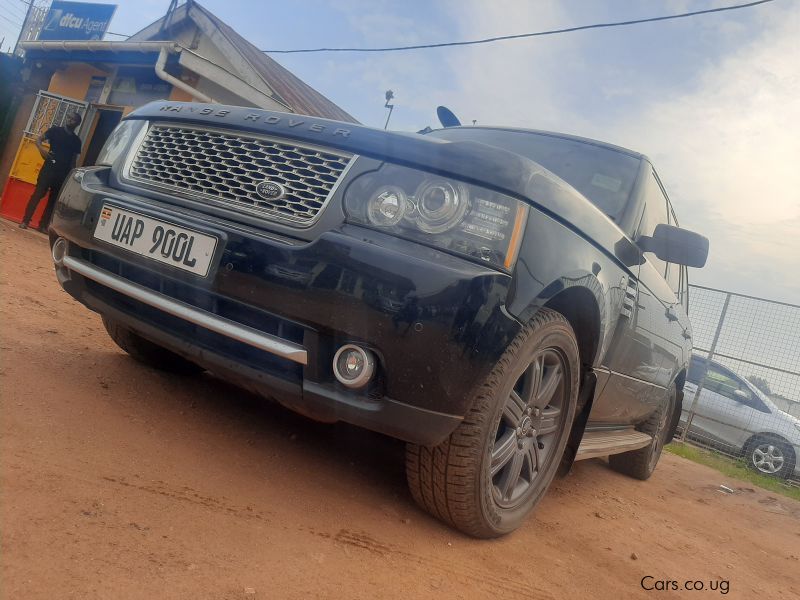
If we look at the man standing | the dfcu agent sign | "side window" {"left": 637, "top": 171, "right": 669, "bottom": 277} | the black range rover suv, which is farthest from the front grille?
the dfcu agent sign

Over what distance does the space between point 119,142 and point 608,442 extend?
277 centimetres

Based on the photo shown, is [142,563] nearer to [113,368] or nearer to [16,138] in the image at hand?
[113,368]

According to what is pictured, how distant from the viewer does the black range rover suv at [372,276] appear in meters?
1.76

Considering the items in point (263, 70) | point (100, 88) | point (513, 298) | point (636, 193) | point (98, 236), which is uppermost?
point (263, 70)

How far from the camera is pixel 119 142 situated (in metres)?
2.58

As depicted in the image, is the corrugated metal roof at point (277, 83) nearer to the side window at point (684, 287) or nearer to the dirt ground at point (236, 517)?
the side window at point (684, 287)

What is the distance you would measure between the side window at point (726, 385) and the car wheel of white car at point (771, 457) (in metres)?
0.57

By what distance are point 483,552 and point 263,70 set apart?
10744 mm

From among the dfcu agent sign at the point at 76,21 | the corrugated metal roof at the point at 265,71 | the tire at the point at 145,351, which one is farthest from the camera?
the dfcu agent sign at the point at 76,21

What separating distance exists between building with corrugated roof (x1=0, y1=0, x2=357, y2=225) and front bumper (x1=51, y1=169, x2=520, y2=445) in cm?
736

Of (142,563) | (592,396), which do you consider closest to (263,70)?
(592,396)

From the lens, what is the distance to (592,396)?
107 inches

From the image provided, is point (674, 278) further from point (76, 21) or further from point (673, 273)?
point (76, 21)

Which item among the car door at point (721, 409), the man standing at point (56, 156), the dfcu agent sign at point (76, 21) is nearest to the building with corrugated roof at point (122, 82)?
the dfcu agent sign at point (76, 21)
